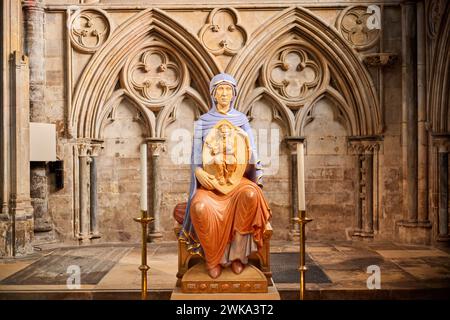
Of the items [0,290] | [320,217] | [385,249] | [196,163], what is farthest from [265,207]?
[320,217]

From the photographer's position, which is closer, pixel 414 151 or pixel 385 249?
Result: pixel 385 249

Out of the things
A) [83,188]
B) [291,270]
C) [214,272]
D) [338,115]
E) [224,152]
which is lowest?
[291,270]

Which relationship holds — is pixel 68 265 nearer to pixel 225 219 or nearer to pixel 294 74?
pixel 225 219

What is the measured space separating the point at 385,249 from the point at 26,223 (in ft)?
14.7

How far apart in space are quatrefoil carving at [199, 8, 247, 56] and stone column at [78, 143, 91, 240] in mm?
2235

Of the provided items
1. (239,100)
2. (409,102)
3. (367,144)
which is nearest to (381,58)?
(409,102)

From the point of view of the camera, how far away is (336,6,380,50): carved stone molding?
8.15m

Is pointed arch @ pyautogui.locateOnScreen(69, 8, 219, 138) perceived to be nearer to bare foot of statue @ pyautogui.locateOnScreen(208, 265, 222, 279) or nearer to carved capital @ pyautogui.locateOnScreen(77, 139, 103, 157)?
carved capital @ pyautogui.locateOnScreen(77, 139, 103, 157)

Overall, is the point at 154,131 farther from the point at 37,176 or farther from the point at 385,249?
the point at 385,249

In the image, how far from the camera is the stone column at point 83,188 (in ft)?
26.6

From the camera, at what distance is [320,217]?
8.38m

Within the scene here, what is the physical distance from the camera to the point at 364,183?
8.23 metres

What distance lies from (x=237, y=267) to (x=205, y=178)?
0.71 metres

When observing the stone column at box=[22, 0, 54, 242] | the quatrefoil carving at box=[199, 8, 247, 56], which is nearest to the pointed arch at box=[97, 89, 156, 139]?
the stone column at box=[22, 0, 54, 242]
